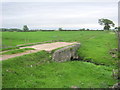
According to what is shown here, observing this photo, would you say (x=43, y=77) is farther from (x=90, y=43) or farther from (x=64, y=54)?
(x=90, y=43)

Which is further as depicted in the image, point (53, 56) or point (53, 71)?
point (53, 56)

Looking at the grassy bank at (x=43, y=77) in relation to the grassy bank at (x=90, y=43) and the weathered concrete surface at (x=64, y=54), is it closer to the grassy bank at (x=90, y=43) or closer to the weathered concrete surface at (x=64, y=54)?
the weathered concrete surface at (x=64, y=54)

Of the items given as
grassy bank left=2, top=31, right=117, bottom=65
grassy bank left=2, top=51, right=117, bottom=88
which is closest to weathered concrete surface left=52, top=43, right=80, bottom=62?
grassy bank left=2, top=31, right=117, bottom=65

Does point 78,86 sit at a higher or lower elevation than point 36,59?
lower

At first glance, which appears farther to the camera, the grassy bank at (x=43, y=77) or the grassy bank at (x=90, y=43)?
the grassy bank at (x=90, y=43)

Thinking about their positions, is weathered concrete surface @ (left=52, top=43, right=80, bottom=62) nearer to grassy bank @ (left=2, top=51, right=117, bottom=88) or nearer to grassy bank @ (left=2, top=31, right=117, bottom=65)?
grassy bank @ (left=2, top=31, right=117, bottom=65)

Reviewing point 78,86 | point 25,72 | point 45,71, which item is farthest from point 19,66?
point 78,86

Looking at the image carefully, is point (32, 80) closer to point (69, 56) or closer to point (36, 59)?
point (36, 59)

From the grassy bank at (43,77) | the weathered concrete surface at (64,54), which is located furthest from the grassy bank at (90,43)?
the grassy bank at (43,77)

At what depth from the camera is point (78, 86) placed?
8.97 meters

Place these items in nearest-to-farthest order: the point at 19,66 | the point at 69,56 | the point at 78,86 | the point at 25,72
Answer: the point at 78,86 → the point at 25,72 → the point at 19,66 → the point at 69,56

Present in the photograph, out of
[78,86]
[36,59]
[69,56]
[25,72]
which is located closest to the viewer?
[78,86]

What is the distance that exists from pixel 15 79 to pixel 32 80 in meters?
1.03

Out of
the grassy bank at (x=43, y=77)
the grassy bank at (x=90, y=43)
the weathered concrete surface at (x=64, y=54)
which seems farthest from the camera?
the grassy bank at (x=90, y=43)
